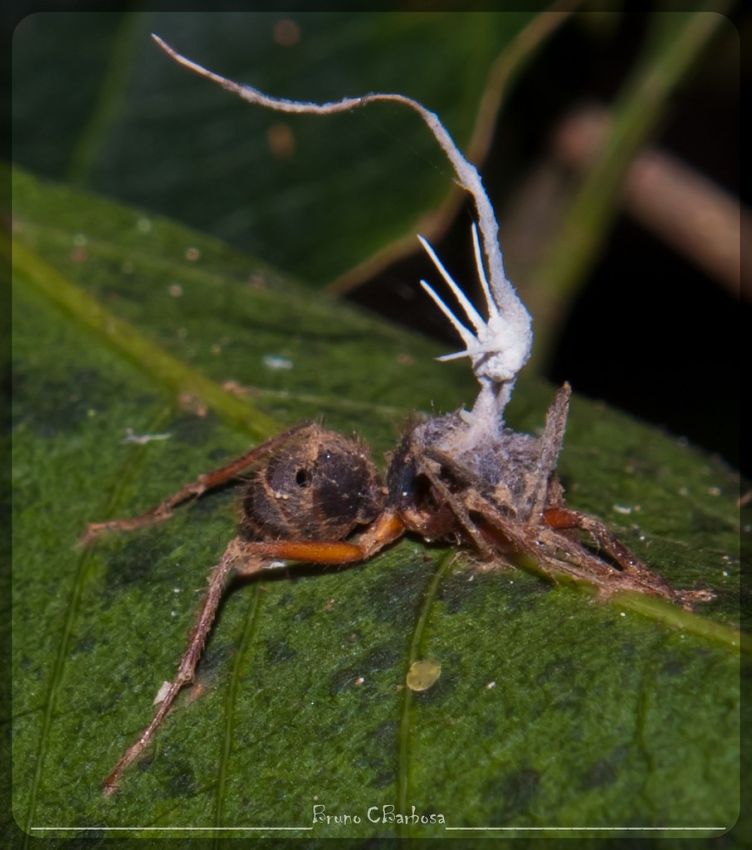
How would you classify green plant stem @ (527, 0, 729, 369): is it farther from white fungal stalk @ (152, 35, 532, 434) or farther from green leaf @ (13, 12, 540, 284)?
white fungal stalk @ (152, 35, 532, 434)

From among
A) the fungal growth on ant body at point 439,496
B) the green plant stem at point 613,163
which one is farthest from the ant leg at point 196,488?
the green plant stem at point 613,163

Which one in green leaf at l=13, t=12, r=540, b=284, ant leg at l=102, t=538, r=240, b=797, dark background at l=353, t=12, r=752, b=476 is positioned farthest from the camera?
dark background at l=353, t=12, r=752, b=476

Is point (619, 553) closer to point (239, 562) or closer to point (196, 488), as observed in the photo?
point (239, 562)

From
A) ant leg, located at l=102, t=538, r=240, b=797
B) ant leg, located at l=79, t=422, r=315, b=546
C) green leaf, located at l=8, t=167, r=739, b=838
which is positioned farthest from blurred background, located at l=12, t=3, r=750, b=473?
ant leg, located at l=102, t=538, r=240, b=797

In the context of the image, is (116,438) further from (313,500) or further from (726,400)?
(726,400)

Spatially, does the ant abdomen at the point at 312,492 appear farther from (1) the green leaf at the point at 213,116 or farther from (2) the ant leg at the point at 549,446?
(1) the green leaf at the point at 213,116

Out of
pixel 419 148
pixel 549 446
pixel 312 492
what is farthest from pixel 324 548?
pixel 419 148

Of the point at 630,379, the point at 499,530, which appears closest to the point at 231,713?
the point at 499,530
